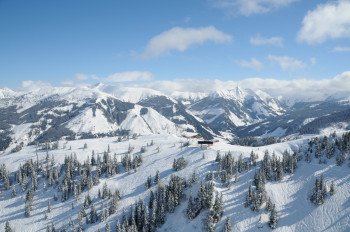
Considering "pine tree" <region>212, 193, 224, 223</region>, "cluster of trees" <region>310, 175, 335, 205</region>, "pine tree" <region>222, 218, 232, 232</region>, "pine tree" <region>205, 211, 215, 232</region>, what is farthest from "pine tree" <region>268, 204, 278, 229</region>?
"pine tree" <region>205, 211, 215, 232</region>

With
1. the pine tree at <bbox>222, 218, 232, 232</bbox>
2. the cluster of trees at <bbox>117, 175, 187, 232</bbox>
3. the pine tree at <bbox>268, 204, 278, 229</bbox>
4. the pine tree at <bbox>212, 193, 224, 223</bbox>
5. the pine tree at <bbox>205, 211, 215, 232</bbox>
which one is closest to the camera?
the pine tree at <bbox>222, 218, 232, 232</bbox>

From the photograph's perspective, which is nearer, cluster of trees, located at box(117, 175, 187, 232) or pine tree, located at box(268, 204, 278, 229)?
pine tree, located at box(268, 204, 278, 229)

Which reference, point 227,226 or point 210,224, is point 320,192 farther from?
point 210,224

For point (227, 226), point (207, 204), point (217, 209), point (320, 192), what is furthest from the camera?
point (207, 204)

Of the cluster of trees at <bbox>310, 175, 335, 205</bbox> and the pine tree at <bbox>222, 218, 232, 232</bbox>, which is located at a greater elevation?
the cluster of trees at <bbox>310, 175, 335, 205</bbox>

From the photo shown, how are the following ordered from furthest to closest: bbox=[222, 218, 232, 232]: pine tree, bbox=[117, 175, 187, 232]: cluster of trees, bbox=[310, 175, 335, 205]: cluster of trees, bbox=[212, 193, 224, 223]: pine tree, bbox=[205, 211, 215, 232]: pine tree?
bbox=[117, 175, 187, 232]: cluster of trees
bbox=[310, 175, 335, 205]: cluster of trees
bbox=[212, 193, 224, 223]: pine tree
bbox=[205, 211, 215, 232]: pine tree
bbox=[222, 218, 232, 232]: pine tree

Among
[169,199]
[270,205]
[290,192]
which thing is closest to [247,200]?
[270,205]

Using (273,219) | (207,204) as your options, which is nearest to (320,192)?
(273,219)

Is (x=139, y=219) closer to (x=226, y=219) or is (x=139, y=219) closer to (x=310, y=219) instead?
(x=226, y=219)

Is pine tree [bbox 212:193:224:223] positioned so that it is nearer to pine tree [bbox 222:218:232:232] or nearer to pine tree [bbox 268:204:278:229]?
pine tree [bbox 222:218:232:232]
